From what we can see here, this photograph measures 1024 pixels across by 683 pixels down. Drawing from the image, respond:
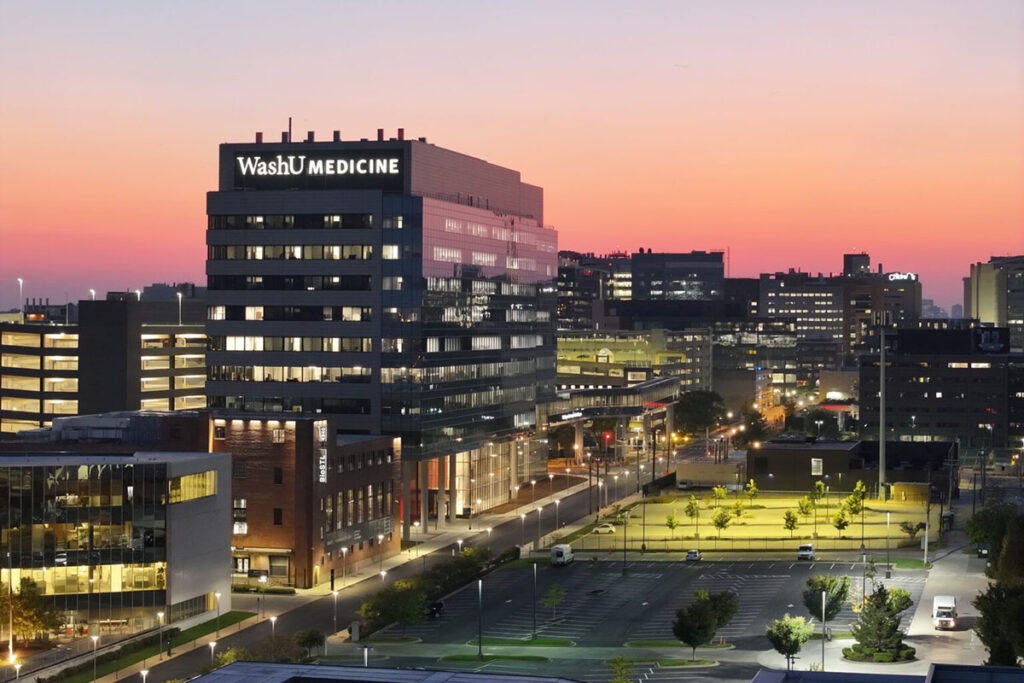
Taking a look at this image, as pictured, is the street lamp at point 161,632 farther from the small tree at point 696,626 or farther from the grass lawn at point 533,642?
the small tree at point 696,626

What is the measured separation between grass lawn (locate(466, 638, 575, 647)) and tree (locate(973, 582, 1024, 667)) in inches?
1137

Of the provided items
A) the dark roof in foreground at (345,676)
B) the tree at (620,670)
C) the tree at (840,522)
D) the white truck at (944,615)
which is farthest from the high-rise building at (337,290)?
→ the dark roof in foreground at (345,676)

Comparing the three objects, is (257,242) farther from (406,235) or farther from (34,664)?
(34,664)

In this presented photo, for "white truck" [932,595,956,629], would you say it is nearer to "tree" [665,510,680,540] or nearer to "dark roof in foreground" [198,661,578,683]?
"tree" [665,510,680,540]

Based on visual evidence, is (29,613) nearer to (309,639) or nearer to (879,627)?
(309,639)

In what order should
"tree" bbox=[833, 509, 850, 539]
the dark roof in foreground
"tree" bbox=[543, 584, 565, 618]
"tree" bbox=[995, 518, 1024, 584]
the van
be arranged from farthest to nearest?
"tree" bbox=[833, 509, 850, 539] → the van → "tree" bbox=[543, 584, 565, 618] → "tree" bbox=[995, 518, 1024, 584] → the dark roof in foreground

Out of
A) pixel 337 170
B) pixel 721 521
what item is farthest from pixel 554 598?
pixel 337 170

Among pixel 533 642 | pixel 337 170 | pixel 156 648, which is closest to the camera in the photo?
pixel 156 648

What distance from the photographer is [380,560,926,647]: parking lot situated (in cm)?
12406

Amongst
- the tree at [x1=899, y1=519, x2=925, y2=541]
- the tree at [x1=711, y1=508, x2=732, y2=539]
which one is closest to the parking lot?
the tree at [x1=711, y1=508, x2=732, y2=539]

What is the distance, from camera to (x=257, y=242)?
583 ft

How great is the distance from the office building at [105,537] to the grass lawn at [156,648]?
2.20m

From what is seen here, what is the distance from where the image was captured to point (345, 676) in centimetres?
6950

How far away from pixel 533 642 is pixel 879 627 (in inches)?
982
